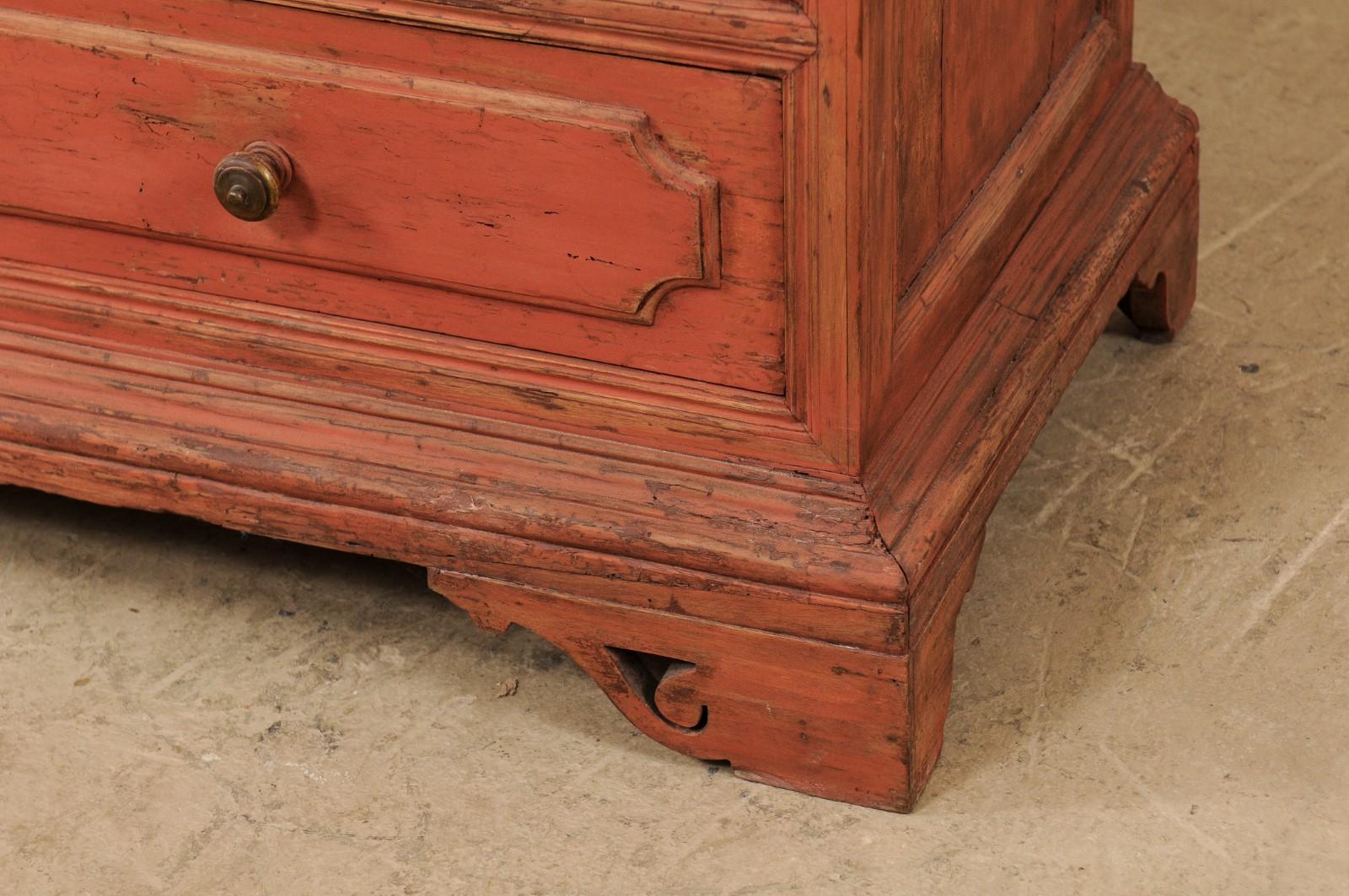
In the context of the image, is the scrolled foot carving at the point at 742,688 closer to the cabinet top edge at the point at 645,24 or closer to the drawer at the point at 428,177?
the drawer at the point at 428,177

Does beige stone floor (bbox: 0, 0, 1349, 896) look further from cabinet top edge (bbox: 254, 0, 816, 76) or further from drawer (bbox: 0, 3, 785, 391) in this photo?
cabinet top edge (bbox: 254, 0, 816, 76)

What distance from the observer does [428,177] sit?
4.92 ft

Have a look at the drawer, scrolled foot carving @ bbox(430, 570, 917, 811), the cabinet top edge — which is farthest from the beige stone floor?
the cabinet top edge

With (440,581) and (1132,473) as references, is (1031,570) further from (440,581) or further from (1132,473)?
(440,581)

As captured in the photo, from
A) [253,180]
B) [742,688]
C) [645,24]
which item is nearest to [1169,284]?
[742,688]

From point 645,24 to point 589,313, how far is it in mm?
256

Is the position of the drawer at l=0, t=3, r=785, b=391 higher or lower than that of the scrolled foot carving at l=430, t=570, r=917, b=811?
higher

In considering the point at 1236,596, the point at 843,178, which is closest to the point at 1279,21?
the point at 1236,596

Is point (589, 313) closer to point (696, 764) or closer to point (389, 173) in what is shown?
point (389, 173)

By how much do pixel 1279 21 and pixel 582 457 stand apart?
67.5 inches

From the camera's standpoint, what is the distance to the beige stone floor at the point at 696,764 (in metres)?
1.55

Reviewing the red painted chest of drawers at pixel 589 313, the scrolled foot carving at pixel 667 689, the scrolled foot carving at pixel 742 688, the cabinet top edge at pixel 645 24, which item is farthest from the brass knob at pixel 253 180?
the scrolled foot carving at pixel 667 689

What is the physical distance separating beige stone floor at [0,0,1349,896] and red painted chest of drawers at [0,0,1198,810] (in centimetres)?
10

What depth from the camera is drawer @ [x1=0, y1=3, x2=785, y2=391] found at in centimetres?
142
